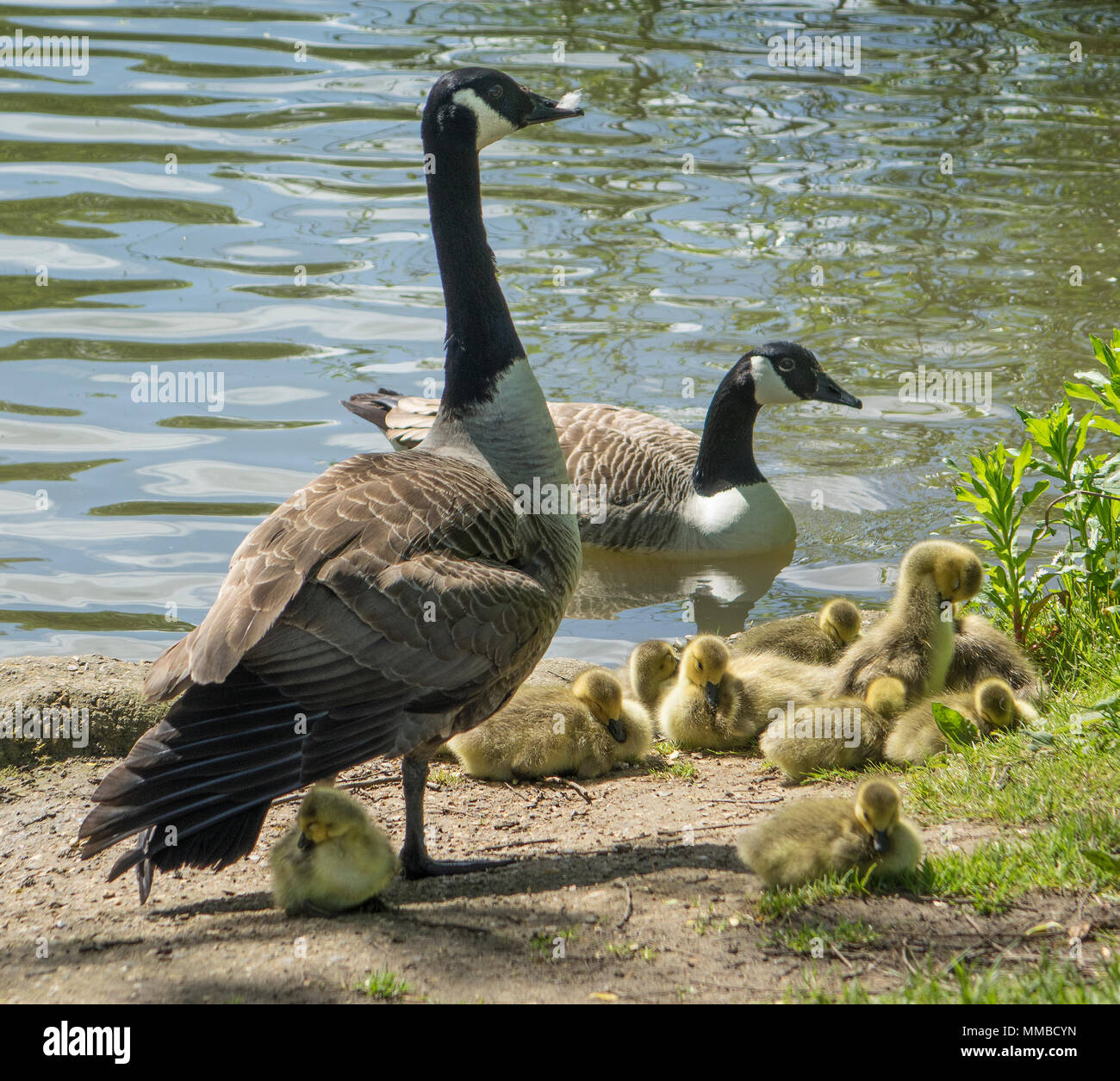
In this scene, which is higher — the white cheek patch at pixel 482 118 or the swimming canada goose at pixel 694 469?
the white cheek patch at pixel 482 118

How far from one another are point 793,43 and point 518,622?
20.5m

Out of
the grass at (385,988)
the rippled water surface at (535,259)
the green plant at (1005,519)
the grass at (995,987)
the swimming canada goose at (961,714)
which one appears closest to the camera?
the grass at (995,987)

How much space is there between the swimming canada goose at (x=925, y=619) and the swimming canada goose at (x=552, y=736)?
1347 mm

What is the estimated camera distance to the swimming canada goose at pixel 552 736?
21.8 ft

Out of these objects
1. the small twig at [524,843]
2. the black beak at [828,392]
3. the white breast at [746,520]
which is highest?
the black beak at [828,392]

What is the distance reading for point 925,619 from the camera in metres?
6.84

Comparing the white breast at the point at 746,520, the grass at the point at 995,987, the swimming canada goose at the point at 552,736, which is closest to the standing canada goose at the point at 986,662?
the swimming canada goose at the point at 552,736

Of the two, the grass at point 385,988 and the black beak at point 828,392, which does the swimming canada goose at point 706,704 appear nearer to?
the grass at point 385,988

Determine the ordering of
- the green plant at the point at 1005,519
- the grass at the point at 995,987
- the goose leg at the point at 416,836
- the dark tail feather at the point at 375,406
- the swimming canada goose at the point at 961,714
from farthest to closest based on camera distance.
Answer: the dark tail feather at the point at 375,406 → the green plant at the point at 1005,519 → the swimming canada goose at the point at 961,714 → the goose leg at the point at 416,836 → the grass at the point at 995,987

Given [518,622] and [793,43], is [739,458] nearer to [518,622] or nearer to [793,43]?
[518,622]

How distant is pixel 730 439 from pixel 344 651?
6.68m

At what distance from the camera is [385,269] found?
48.3 ft

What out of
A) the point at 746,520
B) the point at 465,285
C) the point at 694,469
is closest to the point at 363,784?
the point at 465,285

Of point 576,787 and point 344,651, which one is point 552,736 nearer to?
point 576,787
